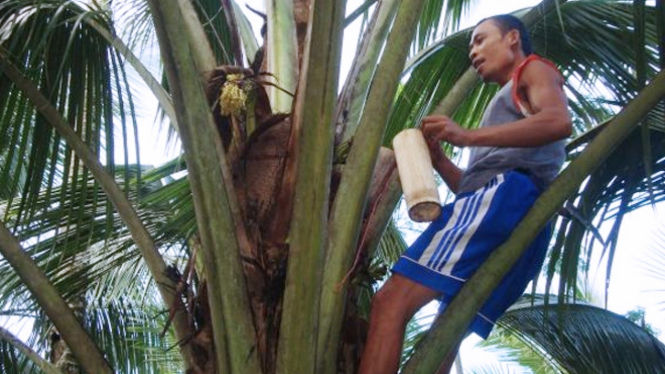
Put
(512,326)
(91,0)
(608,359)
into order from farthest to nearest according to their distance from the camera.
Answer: (512,326), (608,359), (91,0)

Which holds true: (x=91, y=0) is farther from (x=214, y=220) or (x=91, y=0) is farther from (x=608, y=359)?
(x=608, y=359)

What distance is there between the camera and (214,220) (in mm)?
2180

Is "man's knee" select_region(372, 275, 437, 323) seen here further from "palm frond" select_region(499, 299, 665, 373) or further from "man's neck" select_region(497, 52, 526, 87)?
"palm frond" select_region(499, 299, 665, 373)

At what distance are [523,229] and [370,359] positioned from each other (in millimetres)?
486

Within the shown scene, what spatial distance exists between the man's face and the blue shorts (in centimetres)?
44

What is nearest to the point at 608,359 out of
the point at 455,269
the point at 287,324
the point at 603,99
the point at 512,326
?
the point at 512,326

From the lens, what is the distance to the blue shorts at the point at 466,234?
90.7 inches

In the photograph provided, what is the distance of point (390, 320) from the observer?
2264 millimetres

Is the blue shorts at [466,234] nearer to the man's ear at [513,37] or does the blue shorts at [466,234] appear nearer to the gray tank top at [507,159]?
the gray tank top at [507,159]

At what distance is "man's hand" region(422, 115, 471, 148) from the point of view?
7.67 feet

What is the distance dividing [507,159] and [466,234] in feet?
0.93

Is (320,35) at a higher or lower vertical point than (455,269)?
higher

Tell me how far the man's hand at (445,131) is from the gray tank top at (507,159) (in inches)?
7.0

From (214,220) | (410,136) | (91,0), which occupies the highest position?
(91,0)
